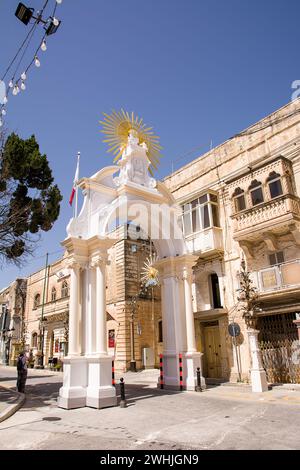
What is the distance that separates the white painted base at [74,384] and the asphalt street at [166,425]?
307 millimetres

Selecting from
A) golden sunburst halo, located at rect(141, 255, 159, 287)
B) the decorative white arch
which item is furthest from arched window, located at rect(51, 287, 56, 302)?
the decorative white arch

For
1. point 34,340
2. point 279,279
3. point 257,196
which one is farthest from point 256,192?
point 34,340

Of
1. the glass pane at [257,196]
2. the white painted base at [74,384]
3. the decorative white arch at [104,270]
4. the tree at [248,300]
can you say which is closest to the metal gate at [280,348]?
the tree at [248,300]

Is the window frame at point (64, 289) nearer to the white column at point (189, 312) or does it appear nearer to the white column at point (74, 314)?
the white column at point (189, 312)

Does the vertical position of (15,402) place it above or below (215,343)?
below

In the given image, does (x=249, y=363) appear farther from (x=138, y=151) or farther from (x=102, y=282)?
(x=138, y=151)

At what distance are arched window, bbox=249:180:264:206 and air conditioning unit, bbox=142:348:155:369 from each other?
1385 cm

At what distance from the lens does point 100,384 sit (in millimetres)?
9938

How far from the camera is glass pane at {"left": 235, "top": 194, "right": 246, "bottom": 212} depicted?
16778 millimetres

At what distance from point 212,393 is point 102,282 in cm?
547

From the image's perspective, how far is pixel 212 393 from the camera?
12008 millimetres

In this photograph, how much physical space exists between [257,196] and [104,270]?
8606 millimetres

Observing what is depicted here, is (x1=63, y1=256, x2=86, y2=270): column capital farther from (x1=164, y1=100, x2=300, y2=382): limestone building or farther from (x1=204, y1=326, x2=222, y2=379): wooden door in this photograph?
(x1=204, y1=326, x2=222, y2=379): wooden door
